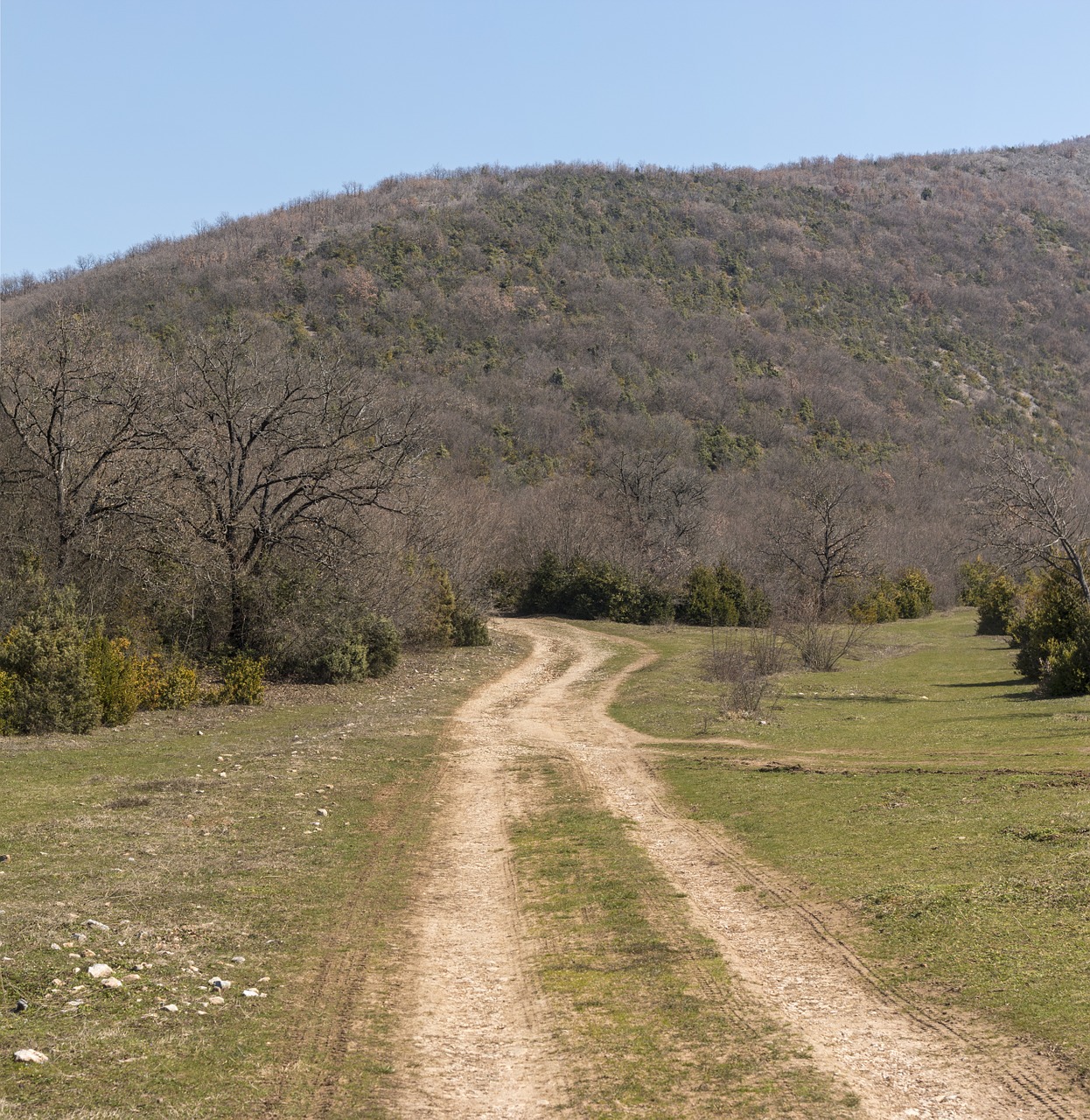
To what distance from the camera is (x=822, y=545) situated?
5781 centimetres

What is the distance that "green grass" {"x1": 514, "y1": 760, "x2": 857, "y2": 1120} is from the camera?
5.28 metres

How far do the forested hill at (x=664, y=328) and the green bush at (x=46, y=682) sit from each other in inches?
1128

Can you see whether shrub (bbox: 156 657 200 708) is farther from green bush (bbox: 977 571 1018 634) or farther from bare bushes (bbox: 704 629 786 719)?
green bush (bbox: 977 571 1018 634)

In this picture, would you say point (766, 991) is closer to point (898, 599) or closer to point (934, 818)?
point (934, 818)

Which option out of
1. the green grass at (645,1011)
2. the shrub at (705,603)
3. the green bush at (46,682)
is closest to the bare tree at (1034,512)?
the shrub at (705,603)

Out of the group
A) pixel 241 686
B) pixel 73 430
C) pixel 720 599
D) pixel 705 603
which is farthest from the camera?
pixel 705 603

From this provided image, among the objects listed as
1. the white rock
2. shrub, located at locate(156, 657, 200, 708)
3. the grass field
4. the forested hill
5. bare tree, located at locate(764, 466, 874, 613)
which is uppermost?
the forested hill

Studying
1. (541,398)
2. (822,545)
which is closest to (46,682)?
(822,545)

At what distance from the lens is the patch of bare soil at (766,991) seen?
522 centimetres

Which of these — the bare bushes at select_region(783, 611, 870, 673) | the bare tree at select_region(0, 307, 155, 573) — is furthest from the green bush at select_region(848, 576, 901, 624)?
the bare tree at select_region(0, 307, 155, 573)

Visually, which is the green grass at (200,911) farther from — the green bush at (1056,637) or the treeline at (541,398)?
the green bush at (1056,637)

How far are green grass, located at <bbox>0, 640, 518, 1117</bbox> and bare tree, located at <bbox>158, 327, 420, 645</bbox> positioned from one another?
30.4 feet

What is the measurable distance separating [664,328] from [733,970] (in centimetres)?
9961

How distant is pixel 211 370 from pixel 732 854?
68.3 ft
